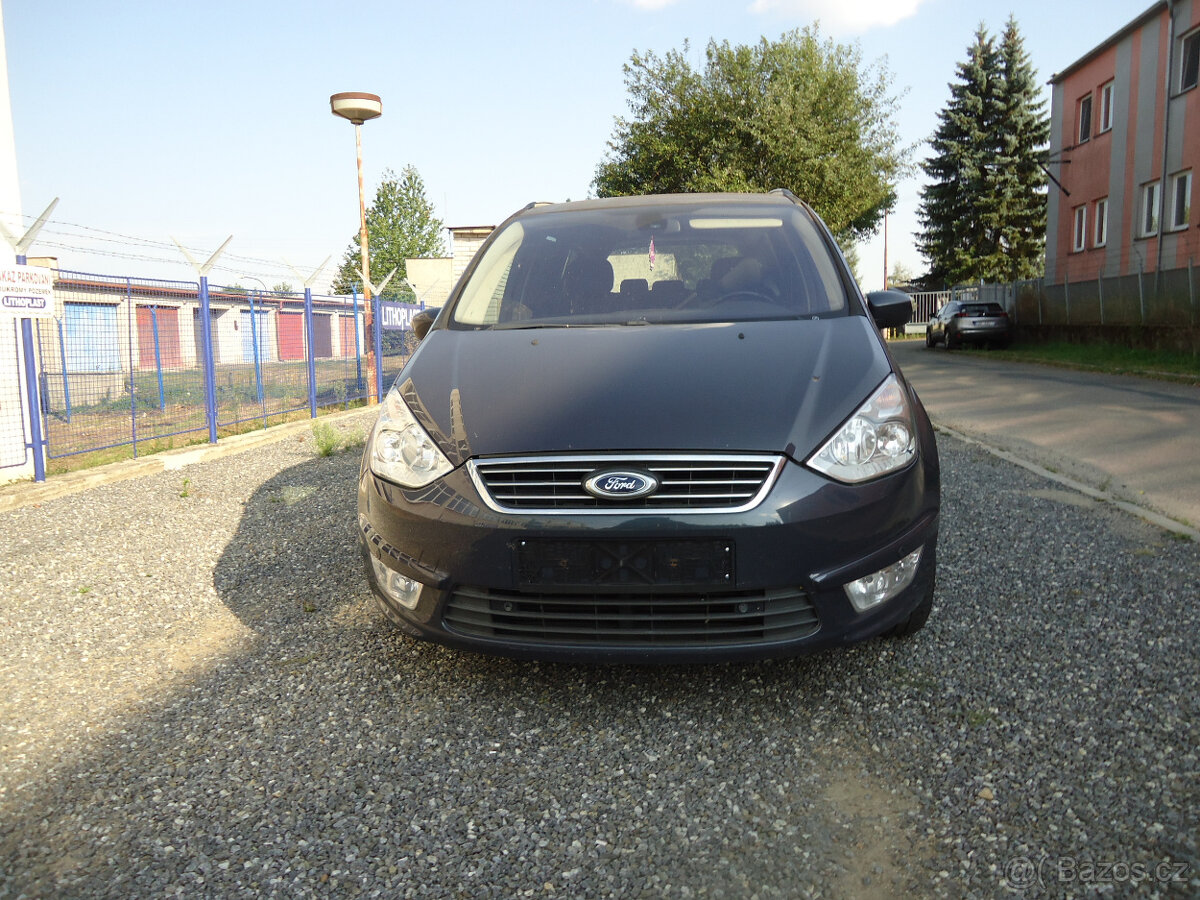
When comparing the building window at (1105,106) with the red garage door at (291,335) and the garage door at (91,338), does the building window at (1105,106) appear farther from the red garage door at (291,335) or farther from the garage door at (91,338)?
the garage door at (91,338)

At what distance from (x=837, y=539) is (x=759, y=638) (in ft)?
1.17

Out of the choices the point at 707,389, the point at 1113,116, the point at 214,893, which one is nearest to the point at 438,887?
the point at 214,893

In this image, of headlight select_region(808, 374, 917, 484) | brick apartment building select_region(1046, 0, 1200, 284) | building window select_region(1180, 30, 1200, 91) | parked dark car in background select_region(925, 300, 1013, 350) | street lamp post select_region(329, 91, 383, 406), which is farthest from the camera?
parked dark car in background select_region(925, 300, 1013, 350)

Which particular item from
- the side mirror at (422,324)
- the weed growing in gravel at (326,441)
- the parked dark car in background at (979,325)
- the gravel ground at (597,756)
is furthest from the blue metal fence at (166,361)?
the parked dark car in background at (979,325)

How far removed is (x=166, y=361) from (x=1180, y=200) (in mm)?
22140

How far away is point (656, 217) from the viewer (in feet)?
14.0

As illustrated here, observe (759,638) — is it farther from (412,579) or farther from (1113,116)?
(1113,116)

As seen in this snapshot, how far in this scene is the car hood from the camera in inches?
106

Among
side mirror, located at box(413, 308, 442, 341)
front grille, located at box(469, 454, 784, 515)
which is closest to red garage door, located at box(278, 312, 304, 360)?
side mirror, located at box(413, 308, 442, 341)

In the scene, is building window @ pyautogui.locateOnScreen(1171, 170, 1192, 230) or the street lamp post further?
building window @ pyautogui.locateOnScreen(1171, 170, 1192, 230)

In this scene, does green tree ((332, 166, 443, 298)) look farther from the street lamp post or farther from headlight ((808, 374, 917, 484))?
headlight ((808, 374, 917, 484))

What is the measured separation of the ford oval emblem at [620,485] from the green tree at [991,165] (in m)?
43.1

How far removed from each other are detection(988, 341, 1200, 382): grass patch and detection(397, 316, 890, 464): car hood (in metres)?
13.7

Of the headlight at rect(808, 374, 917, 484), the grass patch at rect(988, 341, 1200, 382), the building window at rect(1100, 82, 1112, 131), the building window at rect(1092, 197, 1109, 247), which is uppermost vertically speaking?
the building window at rect(1100, 82, 1112, 131)
